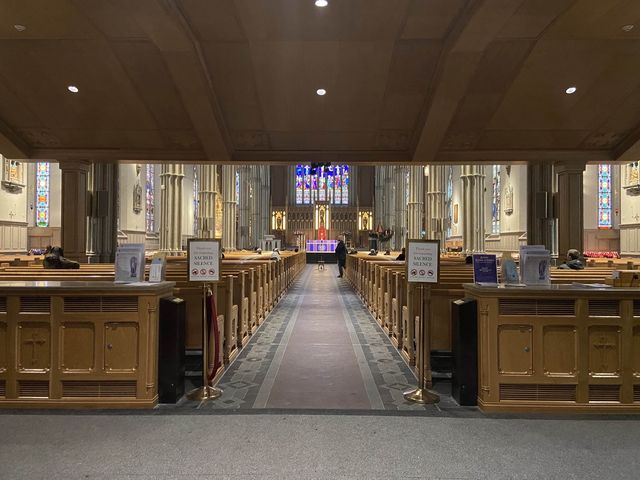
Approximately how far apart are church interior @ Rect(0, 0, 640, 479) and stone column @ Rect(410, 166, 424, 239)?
1194 centimetres

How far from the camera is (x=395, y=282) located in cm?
730

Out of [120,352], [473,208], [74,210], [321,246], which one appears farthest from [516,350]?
[321,246]

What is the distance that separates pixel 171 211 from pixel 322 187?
29.7m

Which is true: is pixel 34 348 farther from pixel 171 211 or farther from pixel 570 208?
pixel 171 211

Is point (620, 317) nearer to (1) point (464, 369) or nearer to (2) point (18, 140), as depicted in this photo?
(1) point (464, 369)

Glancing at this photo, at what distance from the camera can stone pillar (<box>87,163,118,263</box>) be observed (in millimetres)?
11273

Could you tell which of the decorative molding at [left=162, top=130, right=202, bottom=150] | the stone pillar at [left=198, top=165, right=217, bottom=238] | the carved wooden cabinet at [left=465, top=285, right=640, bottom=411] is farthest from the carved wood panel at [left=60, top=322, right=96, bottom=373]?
the stone pillar at [left=198, top=165, right=217, bottom=238]

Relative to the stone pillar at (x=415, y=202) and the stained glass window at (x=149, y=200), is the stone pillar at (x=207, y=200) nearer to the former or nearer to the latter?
the stained glass window at (x=149, y=200)

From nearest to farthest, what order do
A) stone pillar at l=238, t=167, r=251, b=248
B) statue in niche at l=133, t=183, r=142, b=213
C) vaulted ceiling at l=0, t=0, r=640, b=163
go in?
vaulted ceiling at l=0, t=0, r=640, b=163, statue in niche at l=133, t=183, r=142, b=213, stone pillar at l=238, t=167, r=251, b=248

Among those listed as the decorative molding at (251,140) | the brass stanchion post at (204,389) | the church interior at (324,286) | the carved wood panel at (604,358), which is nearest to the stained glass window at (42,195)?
the church interior at (324,286)

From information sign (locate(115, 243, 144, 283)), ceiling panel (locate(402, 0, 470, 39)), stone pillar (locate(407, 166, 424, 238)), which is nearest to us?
information sign (locate(115, 243, 144, 283))

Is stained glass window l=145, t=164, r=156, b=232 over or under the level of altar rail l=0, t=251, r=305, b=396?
over

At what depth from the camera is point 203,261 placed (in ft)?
15.6

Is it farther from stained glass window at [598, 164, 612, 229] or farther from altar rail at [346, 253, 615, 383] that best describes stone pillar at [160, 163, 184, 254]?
stained glass window at [598, 164, 612, 229]
